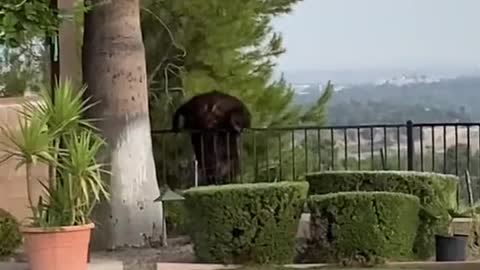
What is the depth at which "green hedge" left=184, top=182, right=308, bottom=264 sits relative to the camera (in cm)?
614

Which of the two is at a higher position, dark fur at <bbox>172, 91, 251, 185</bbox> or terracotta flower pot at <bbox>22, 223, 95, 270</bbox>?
dark fur at <bbox>172, 91, 251, 185</bbox>

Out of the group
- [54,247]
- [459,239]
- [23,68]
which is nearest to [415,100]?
[459,239]

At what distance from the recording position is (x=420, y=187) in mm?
6676

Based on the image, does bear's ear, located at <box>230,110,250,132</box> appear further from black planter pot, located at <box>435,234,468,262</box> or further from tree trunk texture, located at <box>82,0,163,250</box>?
black planter pot, located at <box>435,234,468,262</box>

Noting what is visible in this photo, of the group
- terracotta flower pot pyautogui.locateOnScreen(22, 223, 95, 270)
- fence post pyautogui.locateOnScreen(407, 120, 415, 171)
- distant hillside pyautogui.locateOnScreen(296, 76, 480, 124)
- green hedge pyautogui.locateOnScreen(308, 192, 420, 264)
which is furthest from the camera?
distant hillside pyautogui.locateOnScreen(296, 76, 480, 124)

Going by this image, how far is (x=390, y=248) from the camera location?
6.17 meters

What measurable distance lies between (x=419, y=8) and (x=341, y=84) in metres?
1.24

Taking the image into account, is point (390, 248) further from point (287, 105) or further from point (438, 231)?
point (287, 105)

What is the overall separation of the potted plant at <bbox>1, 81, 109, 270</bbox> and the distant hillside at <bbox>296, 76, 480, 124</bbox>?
4382 millimetres

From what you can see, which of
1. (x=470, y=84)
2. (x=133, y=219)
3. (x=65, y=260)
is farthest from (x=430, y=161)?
(x=65, y=260)

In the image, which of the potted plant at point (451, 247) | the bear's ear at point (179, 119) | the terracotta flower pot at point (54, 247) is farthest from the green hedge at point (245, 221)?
the bear's ear at point (179, 119)

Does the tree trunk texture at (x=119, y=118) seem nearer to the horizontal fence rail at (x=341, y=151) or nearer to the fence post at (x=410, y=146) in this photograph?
the horizontal fence rail at (x=341, y=151)

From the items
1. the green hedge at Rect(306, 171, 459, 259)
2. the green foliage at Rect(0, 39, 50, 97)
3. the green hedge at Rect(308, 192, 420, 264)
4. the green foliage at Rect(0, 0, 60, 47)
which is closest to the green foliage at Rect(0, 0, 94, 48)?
the green foliage at Rect(0, 0, 60, 47)

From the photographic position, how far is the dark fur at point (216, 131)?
351 inches
